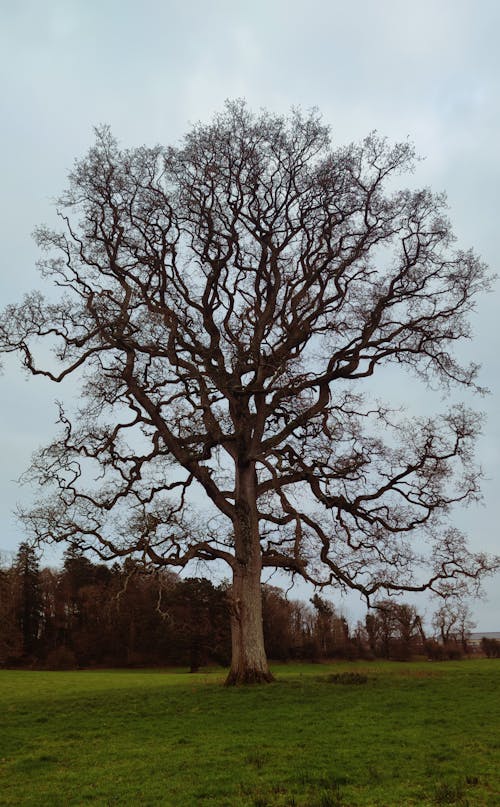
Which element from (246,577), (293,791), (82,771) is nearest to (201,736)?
(82,771)

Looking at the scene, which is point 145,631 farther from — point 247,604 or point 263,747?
point 263,747

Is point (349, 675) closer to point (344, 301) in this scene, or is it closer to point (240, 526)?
point (240, 526)

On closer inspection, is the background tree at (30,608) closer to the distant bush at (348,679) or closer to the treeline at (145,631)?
the treeline at (145,631)

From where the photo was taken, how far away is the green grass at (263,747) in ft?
25.5

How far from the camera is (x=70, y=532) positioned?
1880 cm

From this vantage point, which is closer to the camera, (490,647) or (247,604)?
(247,604)

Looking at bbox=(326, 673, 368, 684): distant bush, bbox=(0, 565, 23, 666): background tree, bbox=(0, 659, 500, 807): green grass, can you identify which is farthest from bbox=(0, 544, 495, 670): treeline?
bbox=(0, 659, 500, 807): green grass

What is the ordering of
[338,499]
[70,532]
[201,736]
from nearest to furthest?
1. [201,736]
2. [70,532]
3. [338,499]

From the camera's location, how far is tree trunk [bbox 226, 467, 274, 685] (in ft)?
59.6

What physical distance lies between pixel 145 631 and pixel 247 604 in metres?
47.1

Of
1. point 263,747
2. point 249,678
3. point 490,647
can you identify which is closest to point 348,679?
point 249,678

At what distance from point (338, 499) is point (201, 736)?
382 inches

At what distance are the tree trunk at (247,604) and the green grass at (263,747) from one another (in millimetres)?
928

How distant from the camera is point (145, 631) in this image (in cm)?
6141
